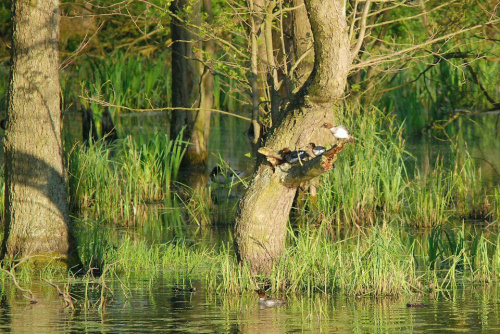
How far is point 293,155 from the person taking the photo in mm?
6848

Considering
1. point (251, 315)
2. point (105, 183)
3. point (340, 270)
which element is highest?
point (105, 183)

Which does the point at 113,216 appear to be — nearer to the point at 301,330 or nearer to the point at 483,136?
the point at 301,330

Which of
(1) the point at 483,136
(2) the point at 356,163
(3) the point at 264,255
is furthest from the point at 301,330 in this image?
(1) the point at 483,136

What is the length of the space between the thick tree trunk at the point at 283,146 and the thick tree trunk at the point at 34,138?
1.87m

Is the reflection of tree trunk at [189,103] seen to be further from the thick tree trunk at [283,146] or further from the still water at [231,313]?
the thick tree trunk at [283,146]

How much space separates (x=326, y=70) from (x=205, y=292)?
2.03 metres

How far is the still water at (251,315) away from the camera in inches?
231

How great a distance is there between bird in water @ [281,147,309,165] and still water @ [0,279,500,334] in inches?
41.1

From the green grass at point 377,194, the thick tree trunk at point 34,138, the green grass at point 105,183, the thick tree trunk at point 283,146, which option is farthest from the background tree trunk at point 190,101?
the thick tree trunk at point 283,146

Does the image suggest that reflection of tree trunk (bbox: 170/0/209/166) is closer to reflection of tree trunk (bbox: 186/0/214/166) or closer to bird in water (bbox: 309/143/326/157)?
reflection of tree trunk (bbox: 186/0/214/166)

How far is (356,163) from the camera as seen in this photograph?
1056 centimetres

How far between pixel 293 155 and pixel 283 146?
0.17m

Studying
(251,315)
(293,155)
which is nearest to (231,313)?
(251,315)

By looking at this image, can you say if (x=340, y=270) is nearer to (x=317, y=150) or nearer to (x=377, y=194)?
(x=317, y=150)
